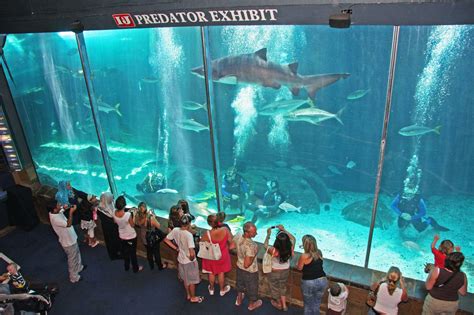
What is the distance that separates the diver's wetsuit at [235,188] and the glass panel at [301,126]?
22 mm

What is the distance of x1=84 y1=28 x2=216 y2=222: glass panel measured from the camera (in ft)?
24.9

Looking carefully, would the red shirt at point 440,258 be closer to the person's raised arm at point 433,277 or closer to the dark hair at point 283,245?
the person's raised arm at point 433,277

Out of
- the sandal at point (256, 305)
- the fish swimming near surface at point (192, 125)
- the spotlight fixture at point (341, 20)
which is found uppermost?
the spotlight fixture at point (341, 20)

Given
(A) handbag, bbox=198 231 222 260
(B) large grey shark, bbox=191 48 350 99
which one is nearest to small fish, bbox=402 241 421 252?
(B) large grey shark, bbox=191 48 350 99

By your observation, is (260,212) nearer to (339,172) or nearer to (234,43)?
(339,172)

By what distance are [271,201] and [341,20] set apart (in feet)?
15.3

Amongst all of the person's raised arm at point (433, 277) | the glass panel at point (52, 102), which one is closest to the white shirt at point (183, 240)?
the person's raised arm at point (433, 277)

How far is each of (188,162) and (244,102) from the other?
267 cm

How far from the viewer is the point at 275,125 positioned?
746 cm

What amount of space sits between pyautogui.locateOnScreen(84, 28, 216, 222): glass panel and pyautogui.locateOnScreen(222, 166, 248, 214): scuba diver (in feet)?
1.48

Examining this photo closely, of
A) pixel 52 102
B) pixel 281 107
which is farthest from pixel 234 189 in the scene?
pixel 52 102

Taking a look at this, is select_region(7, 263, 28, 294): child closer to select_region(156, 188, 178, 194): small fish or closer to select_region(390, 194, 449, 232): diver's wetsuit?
select_region(156, 188, 178, 194): small fish

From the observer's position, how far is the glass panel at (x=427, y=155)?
6.00 meters

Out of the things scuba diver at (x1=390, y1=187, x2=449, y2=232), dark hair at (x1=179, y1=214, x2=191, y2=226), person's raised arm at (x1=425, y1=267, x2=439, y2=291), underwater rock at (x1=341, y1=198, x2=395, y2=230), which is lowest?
underwater rock at (x1=341, y1=198, x2=395, y2=230)
